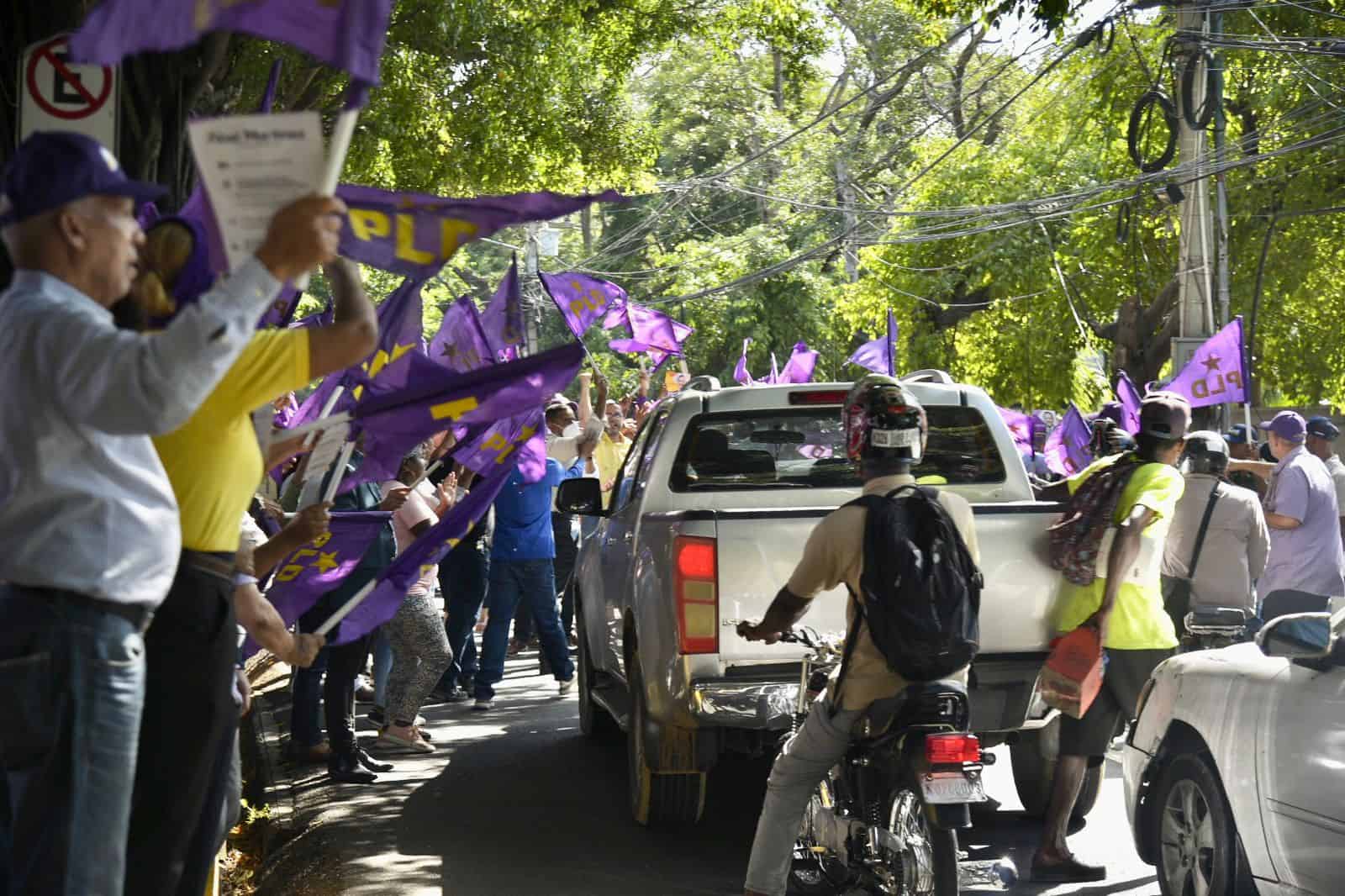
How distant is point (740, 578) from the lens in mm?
7121

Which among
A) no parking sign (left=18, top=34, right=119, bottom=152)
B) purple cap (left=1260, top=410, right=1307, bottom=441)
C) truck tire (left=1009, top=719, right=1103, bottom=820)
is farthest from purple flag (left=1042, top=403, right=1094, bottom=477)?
no parking sign (left=18, top=34, right=119, bottom=152)

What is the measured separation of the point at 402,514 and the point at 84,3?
4080 mm

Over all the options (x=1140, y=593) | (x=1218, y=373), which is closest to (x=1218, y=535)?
(x=1140, y=593)

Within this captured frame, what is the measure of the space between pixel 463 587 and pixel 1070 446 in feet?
26.5

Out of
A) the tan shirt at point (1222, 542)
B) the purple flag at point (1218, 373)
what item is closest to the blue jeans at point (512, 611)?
the tan shirt at point (1222, 542)

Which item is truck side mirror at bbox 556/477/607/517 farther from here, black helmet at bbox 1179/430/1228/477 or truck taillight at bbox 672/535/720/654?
black helmet at bbox 1179/430/1228/477

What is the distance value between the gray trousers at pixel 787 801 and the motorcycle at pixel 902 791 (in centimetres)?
13

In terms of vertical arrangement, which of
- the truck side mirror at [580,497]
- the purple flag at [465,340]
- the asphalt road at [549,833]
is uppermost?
the purple flag at [465,340]

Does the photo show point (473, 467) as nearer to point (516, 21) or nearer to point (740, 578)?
point (740, 578)

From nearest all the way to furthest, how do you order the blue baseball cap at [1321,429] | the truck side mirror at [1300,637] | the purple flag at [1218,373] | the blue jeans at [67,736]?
the blue jeans at [67,736]
the truck side mirror at [1300,637]
the blue baseball cap at [1321,429]
the purple flag at [1218,373]

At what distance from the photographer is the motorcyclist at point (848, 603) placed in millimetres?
5523

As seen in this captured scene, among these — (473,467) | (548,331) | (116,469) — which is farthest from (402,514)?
(548,331)

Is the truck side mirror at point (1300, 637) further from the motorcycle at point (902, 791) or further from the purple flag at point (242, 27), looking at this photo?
the purple flag at point (242, 27)

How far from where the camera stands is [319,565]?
7293 mm
